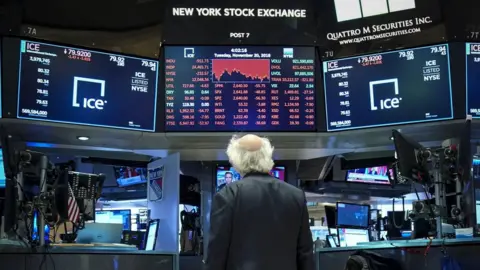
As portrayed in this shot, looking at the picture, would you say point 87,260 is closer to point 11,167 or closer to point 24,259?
point 24,259

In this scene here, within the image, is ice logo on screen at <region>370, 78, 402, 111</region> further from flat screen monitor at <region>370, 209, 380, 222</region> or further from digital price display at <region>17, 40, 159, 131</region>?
flat screen monitor at <region>370, 209, 380, 222</region>

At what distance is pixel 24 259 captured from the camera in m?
4.51

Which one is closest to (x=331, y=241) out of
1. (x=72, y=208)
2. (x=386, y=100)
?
(x=386, y=100)

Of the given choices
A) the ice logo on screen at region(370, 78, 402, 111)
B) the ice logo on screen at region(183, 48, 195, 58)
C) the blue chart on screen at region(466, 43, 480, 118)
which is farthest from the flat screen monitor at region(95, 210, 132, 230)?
the blue chart on screen at region(466, 43, 480, 118)

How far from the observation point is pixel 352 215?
31.9 feet

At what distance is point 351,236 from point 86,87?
20.0 feet

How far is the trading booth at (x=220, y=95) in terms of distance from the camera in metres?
4.68

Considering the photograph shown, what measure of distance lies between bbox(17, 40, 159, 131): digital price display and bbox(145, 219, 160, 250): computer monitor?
1396mm

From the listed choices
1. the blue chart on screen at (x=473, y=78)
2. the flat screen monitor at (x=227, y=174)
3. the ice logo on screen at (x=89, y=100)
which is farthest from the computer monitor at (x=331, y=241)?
the ice logo on screen at (x=89, y=100)

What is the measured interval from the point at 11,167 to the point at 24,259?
0.72 m

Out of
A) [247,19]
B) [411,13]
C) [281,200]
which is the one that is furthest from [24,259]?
[411,13]

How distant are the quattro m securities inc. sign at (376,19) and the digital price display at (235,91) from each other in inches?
19.9

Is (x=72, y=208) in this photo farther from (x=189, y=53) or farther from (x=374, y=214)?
(x=374, y=214)

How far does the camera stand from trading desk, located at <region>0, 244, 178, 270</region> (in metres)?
4.51
